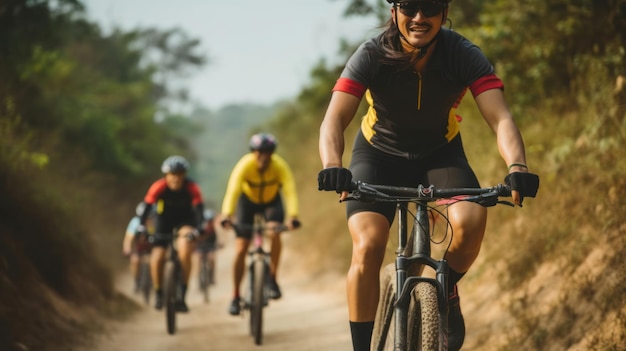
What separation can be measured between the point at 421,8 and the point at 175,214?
7.07 metres

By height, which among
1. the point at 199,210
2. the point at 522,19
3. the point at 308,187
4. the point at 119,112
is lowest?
the point at 199,210

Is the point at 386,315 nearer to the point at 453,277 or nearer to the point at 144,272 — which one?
the point at 453,277

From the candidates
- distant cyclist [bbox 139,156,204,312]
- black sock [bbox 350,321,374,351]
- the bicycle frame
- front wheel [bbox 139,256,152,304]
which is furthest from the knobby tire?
front wheel [bbox 139,256,152,304]

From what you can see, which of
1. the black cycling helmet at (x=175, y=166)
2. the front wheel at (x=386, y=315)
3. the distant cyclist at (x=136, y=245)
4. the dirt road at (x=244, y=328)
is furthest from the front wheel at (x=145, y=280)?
the front wheel at (x=386, y=315)

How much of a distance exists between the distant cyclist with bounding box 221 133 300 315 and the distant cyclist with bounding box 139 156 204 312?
37.1 inches

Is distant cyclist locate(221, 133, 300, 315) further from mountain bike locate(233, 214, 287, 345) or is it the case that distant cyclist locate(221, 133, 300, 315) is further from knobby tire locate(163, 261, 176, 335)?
knobby tire locate(163, 261, 176, 335)

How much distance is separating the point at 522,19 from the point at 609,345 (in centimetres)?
698

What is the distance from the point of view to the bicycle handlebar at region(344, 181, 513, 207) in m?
3.48

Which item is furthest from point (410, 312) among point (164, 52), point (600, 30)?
point (164, 52)

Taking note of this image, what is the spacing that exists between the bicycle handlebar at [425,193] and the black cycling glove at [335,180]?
0.04 metres

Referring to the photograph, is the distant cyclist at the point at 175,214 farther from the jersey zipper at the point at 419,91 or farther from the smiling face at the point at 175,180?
the jersey zipper at the point at 419,91

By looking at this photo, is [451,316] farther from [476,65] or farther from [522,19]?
[522,19]

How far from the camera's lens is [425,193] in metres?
3.55

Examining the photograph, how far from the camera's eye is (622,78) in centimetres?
710
